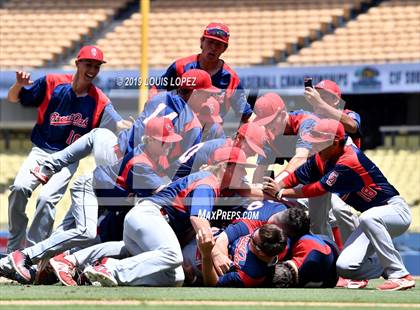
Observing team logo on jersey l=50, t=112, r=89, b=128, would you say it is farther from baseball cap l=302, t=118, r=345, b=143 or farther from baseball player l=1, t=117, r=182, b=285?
baseball cap l=302, t=118, r=345, b=143

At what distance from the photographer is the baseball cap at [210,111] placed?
9.54m

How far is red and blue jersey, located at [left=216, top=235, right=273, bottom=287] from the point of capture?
323 inches

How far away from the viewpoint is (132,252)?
8.46 metres

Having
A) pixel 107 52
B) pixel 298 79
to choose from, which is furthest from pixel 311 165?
pixel 107 52

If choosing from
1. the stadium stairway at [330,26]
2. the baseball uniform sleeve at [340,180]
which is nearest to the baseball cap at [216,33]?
the baseball uniform sleeve at [340,180]

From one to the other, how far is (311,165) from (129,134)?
4.98 feet

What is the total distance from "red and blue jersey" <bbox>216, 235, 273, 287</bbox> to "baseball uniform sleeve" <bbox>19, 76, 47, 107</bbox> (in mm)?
2595

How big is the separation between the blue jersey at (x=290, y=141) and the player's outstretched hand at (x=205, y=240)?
1.60 metres

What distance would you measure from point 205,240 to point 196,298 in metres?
0.70

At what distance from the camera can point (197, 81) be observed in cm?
938

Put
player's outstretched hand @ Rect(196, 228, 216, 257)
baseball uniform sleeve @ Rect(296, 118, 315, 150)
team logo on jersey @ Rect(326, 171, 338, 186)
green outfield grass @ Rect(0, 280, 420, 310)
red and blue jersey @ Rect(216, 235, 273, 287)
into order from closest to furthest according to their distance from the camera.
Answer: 1. green outfield grass @ Rect(0, 280, 420, 310)
2. player's outstretched hand @ Rect(196, 228, 216, 257)
3. red and blue jersey @ Rect(216, 235, 273, 287)
4. team logo on jersey @ Rect(326, 171, 338, 186)
5. baseball uniform sleeve @ Rect(296, 118, 315, 150)

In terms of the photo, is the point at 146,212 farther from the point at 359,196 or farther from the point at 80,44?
the point at 80,44

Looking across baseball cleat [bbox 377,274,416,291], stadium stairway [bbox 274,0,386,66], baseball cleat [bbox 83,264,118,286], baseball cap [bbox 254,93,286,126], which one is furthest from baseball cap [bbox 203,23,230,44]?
stadium stairway [bbox 274,0,386,66]

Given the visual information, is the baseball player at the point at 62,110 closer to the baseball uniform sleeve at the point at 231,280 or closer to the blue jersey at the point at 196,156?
the blue jersey at the point at 196,156
